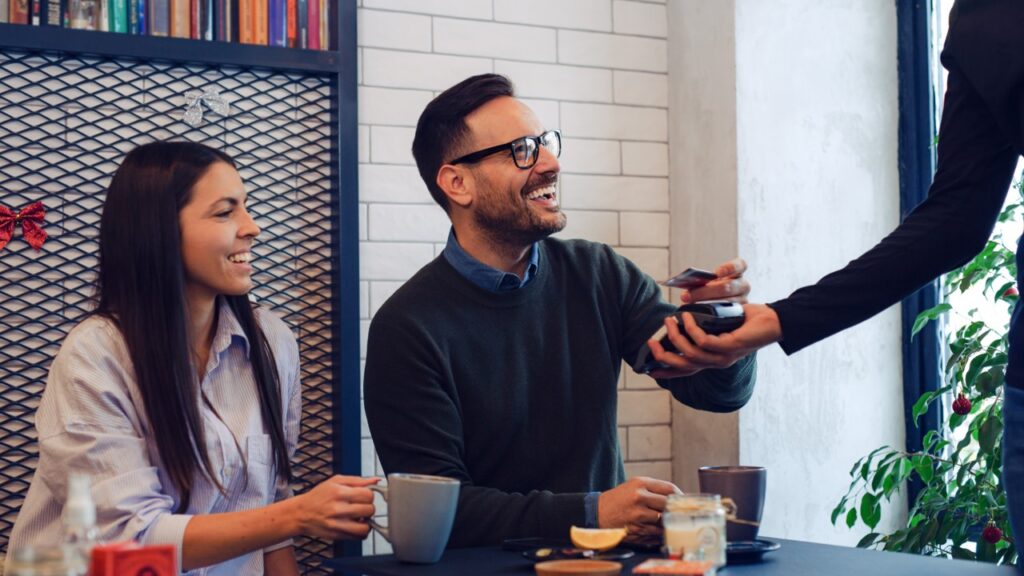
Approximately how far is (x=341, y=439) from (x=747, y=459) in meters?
1.01

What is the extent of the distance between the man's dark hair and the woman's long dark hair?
1.42 feet

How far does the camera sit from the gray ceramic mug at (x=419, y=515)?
53.2 inches

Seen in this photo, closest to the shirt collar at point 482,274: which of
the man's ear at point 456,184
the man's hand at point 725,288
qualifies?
the man's ear at point 456,184

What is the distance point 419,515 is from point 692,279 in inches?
21.9

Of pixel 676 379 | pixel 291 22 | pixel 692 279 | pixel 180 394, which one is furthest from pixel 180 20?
pixel 692 279

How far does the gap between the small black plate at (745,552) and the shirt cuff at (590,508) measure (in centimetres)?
29

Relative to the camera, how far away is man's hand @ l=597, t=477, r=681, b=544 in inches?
61.4

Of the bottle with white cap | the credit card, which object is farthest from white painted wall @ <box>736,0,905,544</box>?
the bottle with white cap

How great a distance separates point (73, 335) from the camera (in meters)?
1.79

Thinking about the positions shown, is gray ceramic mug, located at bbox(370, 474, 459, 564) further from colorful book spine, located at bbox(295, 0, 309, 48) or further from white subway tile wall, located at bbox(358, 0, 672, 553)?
colorful book spine, located at bbox(295, 0, 309, 48)

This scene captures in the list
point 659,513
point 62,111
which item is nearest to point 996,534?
point 659,513

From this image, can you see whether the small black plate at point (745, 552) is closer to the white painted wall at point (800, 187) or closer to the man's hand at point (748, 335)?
the man's hand at point (748, 335)

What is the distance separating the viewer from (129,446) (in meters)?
1.70

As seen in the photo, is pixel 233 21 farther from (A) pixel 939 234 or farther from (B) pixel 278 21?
(A) pixel 939 234
